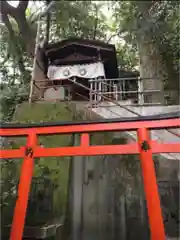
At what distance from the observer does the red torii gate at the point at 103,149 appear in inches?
140

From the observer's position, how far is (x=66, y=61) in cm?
1230

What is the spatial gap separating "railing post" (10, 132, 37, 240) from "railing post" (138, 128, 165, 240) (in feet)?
5.84

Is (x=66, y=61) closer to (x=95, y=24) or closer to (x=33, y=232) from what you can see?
(x=95, y=24)

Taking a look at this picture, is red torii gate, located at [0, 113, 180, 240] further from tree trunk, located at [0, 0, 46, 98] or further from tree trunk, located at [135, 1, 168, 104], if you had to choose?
tree trunk, located at [0, 0, 46, 98]

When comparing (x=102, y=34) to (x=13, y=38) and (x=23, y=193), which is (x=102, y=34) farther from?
(x=23, y=193)

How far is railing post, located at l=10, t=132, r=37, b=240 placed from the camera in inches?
144

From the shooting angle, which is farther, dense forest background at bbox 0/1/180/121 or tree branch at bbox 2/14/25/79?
tree branch at bbox 2/14/25/79

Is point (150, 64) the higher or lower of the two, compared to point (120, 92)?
higher

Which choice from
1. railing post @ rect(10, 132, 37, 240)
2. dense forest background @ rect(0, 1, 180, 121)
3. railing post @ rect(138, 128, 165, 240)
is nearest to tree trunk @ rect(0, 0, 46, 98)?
dense forest background @ rect(0, 1, 180, 121)

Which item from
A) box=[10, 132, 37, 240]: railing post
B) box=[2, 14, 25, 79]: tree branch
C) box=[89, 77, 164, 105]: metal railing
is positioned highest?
box=[2, 14, 25, 79]: tree branch

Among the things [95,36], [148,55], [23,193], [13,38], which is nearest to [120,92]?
[148,55]

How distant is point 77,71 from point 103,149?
8.49 meters

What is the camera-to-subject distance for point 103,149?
4.03m

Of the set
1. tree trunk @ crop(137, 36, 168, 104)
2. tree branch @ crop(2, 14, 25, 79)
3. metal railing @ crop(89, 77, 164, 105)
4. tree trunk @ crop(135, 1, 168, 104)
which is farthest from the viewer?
tree branch @ crop(2, 14, 25, 79)
